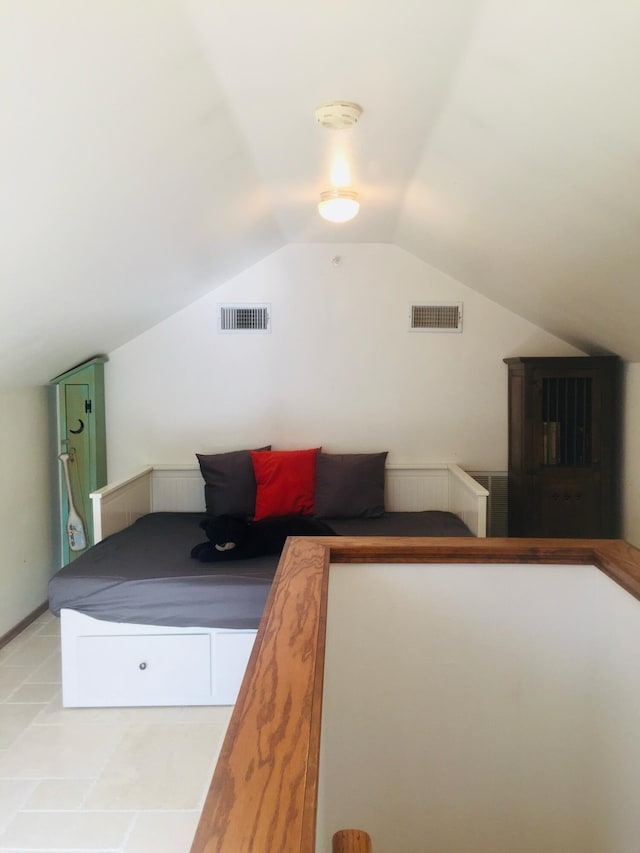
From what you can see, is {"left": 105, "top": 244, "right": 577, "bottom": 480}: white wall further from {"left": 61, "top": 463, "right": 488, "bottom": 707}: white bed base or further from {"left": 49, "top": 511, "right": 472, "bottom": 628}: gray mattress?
{"left": 61, "top": 463, "right": 488, "bottom": 707}: white bed base

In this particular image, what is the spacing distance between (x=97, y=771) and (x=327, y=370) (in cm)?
244

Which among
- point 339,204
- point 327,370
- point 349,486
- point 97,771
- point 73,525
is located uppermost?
point 339,204

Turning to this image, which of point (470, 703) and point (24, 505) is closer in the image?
point (470, 703)

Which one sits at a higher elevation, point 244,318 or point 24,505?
point 244,318

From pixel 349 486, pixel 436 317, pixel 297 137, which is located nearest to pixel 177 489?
pixel 349 486

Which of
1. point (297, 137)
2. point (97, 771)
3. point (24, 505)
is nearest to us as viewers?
point (297, 137)

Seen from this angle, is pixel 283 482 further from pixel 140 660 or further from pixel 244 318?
pixel 140 660

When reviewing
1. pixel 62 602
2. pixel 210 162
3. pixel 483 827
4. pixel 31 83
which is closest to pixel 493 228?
pixel 210 162

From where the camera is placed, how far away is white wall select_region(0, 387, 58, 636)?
10.8 feet

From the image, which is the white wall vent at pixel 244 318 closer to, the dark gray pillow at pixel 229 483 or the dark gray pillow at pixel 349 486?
the dark gray pillow at pixel 229 483

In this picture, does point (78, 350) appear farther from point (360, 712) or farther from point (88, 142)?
point (360, 712)

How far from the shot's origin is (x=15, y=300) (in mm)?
2371

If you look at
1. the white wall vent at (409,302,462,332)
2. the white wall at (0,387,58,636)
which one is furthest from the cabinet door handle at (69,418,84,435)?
the white wall vent at (409,302,462,332)

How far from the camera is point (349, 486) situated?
3.75 meters
